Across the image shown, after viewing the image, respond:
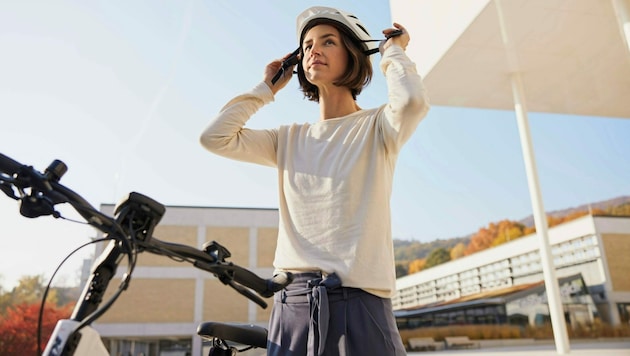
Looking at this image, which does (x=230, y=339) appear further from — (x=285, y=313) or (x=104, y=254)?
(x=104, y=254)

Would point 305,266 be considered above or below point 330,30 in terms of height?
below

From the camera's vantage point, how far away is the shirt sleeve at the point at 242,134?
3.31ft

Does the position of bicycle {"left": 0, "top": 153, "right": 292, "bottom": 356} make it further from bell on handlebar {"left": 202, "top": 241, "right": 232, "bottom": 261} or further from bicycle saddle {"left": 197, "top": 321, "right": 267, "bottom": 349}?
bicycle saddle {"left": 197, "top": 321, "right": 267, "bottom": 349}

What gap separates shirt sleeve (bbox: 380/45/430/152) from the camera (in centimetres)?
83

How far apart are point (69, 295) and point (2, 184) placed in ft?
54.4

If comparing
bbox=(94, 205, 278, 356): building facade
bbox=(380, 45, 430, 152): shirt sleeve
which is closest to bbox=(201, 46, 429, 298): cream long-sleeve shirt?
bbox=(380, 45, 430, 152): shirt sleeve

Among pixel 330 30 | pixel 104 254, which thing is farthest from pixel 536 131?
pixel 104 254

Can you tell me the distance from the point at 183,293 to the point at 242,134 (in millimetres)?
18069

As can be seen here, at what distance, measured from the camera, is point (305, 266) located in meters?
0.83

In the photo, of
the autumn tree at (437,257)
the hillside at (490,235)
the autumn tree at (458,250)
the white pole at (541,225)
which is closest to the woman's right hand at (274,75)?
the white pole at (541,225)

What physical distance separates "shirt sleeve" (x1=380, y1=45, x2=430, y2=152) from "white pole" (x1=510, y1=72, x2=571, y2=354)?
4802 mm

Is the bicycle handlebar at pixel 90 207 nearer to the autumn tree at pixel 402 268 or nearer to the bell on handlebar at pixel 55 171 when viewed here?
the bell on handlebar at pixel 55 171

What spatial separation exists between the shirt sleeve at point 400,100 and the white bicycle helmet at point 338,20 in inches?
6.0

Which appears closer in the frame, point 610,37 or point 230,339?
point 230,339
